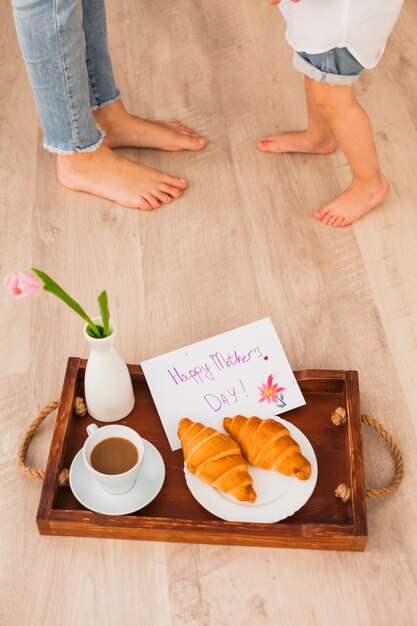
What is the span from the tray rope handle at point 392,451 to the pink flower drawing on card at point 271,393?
0.08 meters

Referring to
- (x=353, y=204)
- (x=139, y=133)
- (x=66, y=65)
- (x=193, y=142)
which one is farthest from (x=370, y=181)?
(x=66, y=65)

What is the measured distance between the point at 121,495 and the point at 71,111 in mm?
708

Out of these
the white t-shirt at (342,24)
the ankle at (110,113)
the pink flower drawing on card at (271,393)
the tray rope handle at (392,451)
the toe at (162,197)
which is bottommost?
the tray rope handle at (392,451)

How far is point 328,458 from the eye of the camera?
3.86 ft

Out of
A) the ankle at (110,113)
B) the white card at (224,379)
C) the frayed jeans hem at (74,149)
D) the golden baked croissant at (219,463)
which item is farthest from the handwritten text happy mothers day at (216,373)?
the ankle at (110,113)

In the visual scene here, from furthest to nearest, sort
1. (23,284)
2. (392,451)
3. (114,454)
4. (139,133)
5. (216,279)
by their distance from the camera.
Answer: (139,133) → (216,279) → (392,451) → (114,454) → (23,284)

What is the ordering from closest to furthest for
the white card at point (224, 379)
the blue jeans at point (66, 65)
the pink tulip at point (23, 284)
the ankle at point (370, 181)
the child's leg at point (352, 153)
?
the pink tulip at point (23, 284) < the white card at point (224, 379) < the blue jeans at point (66, 65) < the child's leg at point (352, 153) < the ankle at point (370, 181)

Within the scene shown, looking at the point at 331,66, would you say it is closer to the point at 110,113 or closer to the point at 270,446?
the point at 110,113

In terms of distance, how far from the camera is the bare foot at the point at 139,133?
1673 millimetres

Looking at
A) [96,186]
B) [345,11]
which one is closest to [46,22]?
[96,186]

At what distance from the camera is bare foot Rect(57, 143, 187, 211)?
62.6 inches

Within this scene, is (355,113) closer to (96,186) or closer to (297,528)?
(96,186)

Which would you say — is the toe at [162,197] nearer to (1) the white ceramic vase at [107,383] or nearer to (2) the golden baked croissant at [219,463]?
(1) the white ceramic vase at [107,383]

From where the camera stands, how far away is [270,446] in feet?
3.67
